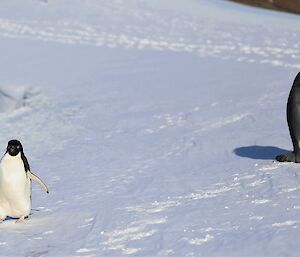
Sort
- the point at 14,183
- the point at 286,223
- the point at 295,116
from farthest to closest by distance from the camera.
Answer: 1. the point at 295,116
2. the point at 14,183
3. the point at 286,223

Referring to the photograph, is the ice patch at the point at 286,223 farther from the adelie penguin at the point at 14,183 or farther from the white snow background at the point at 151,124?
the adelie penguin at the point at 14,183

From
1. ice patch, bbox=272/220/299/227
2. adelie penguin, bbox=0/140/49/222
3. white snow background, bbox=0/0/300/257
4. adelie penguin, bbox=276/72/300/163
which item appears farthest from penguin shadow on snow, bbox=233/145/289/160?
adelie penguin, bbox=0/140/49/222

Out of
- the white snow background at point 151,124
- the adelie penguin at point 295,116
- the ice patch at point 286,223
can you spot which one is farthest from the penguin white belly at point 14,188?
the adelie penguin at point 295,116

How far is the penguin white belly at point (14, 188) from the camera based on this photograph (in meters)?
5.36

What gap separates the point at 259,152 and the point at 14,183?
335cm

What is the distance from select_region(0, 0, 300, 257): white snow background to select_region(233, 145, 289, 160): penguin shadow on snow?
23mm

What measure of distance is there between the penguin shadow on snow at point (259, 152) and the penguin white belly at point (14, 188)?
9.43 ft

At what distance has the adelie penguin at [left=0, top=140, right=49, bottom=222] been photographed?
5.32m

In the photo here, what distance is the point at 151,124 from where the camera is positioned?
10.4 m

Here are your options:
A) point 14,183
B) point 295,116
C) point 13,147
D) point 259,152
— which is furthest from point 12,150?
point 259,152

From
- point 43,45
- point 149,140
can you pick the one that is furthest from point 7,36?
point 149,140

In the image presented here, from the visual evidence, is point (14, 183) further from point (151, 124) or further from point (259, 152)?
point (151, 124)

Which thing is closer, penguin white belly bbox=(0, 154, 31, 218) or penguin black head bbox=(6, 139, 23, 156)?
penguin black head bbox=(6, 139, 23, 156)

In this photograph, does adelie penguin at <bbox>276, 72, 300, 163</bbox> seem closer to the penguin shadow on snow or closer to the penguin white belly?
the penguin shadow on snow
